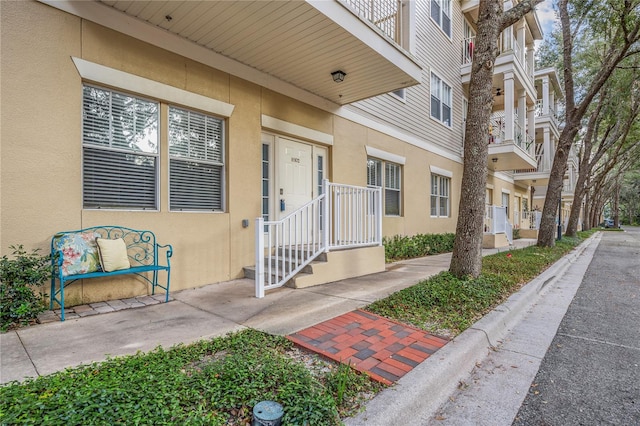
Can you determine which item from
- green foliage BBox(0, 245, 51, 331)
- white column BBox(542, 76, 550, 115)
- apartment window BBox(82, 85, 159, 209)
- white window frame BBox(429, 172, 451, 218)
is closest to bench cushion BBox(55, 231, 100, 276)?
green foliage BBox(0, 245, 51, 331)

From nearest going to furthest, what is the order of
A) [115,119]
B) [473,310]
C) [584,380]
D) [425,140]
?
[584,380] → [473,310] → [115,119] → [425,140]

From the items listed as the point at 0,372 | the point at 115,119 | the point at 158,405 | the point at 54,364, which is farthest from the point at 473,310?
the point at 115,119

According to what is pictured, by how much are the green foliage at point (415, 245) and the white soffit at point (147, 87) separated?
521 centimetres

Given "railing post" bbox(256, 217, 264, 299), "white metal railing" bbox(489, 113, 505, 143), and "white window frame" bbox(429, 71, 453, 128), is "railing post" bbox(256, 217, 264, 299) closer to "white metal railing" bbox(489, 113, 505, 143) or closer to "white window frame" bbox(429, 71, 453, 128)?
"white window frame" bbox(429, 71, 453, 128)

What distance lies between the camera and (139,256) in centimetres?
442

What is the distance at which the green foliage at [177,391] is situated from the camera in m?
1.68

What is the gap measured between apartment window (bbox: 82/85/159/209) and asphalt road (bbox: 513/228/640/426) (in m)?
4.69

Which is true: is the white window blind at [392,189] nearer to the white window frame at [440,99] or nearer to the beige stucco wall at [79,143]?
the white window frame at [440,99]

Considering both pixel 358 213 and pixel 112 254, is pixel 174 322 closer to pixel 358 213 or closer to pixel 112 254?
pixel 112 254

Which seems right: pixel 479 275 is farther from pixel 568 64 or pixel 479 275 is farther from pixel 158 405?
pixel 568 64

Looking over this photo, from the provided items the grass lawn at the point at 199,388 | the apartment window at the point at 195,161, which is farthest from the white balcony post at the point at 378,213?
the grass lawn at the point at 199,388

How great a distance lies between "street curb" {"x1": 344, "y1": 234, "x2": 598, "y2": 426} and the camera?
1979mm

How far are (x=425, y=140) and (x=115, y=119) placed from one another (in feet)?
28.7

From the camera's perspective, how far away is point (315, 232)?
5316 mm
